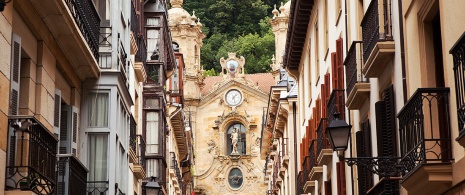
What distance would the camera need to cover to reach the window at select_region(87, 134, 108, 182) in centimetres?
2239

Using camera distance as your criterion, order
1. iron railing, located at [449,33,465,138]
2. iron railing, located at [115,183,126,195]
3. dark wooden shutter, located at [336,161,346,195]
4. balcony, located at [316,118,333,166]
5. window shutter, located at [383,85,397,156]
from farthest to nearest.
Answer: balcony, located at [316,118,333,166] < dark wooden shutter, located at [336,161,346,195] < iron railing, located at [115,183,126,195] < window shutter, located at [383,85,397,156] < iron railing, located at [449,33,465,138]

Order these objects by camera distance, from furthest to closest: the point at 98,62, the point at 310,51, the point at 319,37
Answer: the point at 310,51 < the point at 319,37 < the point at 98,62

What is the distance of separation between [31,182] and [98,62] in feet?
25.5

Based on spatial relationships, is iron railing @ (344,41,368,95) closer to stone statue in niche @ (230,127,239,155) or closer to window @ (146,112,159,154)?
window @ (146,112,159,154)

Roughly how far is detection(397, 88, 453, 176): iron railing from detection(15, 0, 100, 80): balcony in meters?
5.99

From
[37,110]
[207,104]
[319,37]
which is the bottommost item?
[37,110]

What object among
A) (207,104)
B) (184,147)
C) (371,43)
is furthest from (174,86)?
(207,104)

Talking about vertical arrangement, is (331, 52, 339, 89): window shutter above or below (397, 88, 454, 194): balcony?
above

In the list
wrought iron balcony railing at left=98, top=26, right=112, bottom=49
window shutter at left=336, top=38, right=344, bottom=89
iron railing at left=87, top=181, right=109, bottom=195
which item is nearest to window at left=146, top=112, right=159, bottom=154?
window shutter at left=336, top=38, right=344, bottom=89

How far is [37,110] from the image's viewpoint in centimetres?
1748

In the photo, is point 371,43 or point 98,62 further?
point 98,62

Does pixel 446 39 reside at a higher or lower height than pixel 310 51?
lower

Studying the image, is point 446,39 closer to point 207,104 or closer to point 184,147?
point 184,147

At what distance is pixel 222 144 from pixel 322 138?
83132mm
